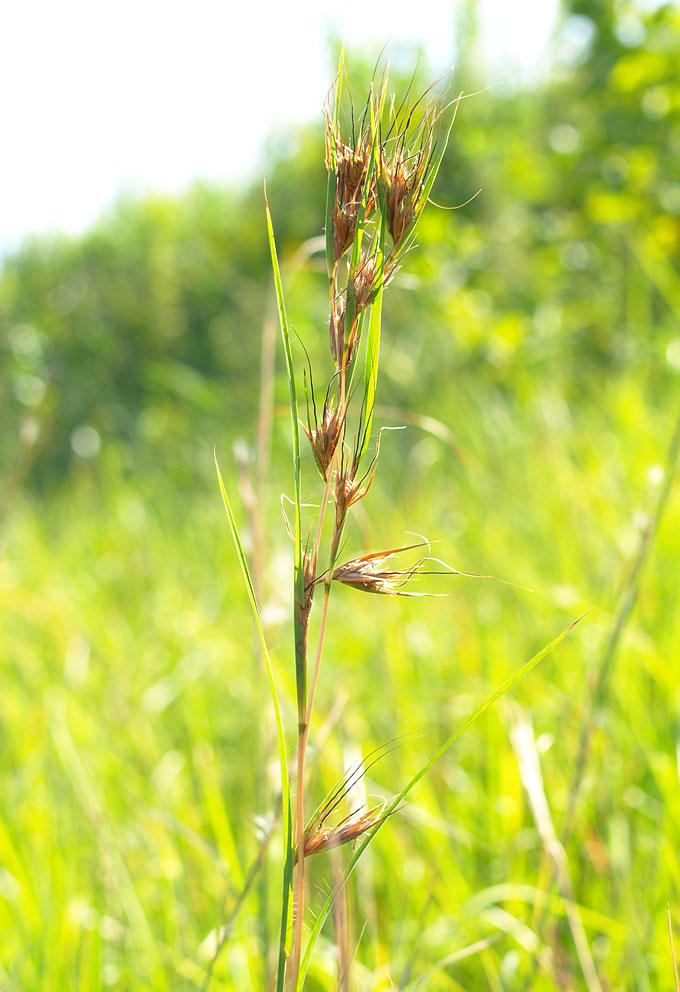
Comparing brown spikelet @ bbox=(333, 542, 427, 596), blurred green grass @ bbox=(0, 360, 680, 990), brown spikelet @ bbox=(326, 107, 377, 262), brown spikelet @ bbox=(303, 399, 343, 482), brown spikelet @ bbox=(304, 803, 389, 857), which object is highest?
brown spikelet @ bbox=(326, 107, 377, 262)

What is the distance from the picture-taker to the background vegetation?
99cm

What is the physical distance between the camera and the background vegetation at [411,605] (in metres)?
0.99

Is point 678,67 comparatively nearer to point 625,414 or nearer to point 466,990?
point 625,414

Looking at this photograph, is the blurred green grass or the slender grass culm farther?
the blurred green grass

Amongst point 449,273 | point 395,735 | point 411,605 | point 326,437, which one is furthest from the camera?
point 449,273

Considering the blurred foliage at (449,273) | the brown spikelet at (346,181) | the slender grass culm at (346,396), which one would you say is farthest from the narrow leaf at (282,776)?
the blurred foliage at (449,273)

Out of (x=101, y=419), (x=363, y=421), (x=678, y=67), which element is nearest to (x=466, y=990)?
(x=363, y=421)

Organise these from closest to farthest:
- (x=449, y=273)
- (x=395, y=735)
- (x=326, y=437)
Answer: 1. (x=326, y=437)
2. (x=395, y=735)
3. (x=449, y=273)

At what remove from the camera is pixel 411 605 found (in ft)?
6.43

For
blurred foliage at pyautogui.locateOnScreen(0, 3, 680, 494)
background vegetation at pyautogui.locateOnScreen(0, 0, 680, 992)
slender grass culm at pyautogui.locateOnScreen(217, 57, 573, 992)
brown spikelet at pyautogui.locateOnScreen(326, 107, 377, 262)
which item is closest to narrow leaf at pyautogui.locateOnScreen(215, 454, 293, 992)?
slender grass culm at pyautogui.locateOnScreen(217, 57, 573, 992)

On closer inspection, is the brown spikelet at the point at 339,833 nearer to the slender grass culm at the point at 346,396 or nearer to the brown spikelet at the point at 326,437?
the slender grass culm at the point at 346,396

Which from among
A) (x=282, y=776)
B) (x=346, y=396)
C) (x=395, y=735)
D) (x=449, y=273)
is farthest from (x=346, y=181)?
(x=449, y=273)

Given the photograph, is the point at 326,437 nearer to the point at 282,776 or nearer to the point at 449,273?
the point at 282,776

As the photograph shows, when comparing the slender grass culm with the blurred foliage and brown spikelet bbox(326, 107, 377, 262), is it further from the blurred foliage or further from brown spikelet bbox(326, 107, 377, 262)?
the blurred foliage
